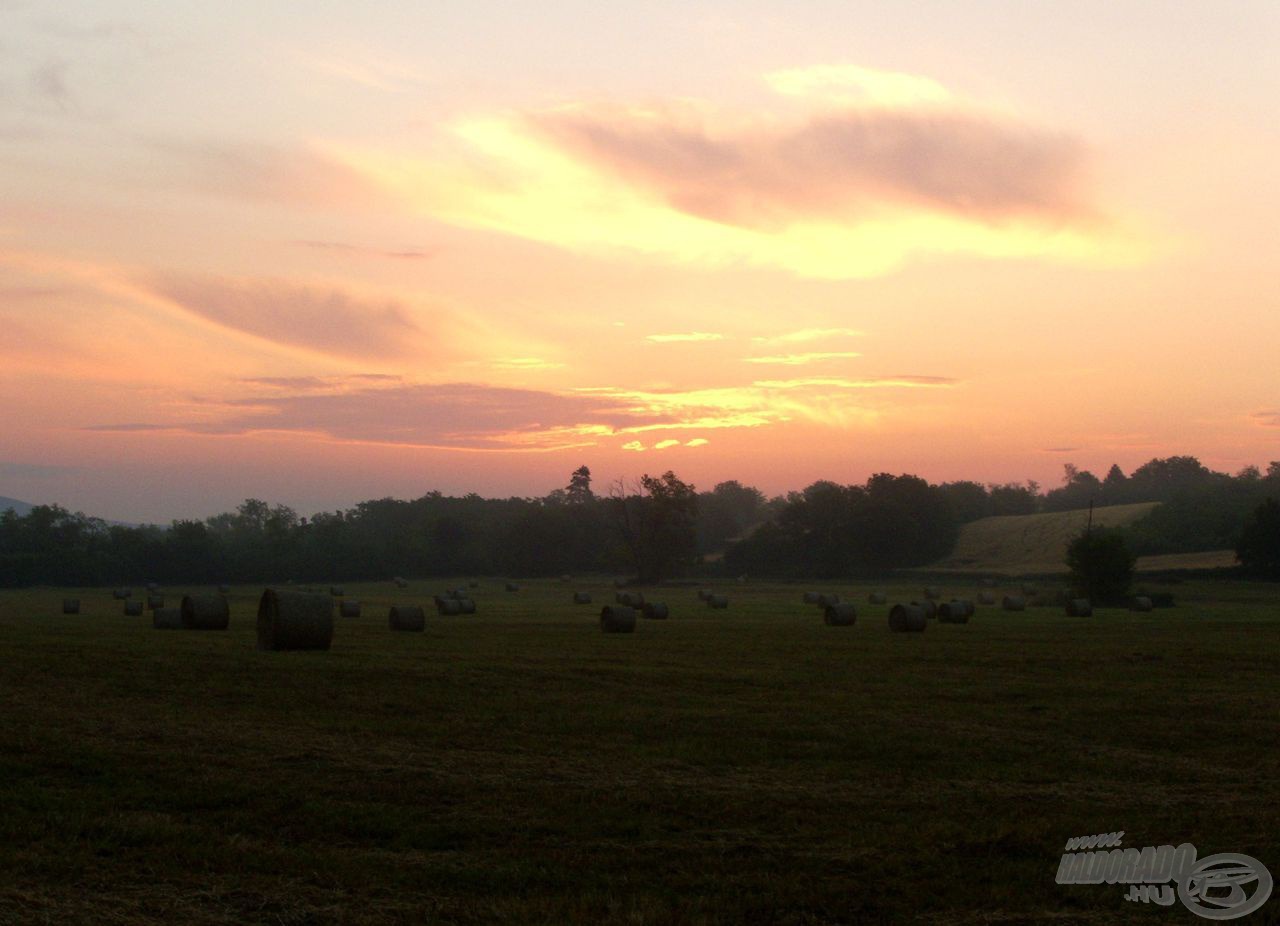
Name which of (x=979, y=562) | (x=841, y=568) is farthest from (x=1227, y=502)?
(x=841, y=568)

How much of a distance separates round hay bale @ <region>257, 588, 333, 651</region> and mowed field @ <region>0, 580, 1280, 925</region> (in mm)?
2160

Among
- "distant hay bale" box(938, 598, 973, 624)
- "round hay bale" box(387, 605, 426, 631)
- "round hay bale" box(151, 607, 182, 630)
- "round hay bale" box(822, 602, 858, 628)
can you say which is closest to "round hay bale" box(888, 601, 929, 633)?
"round hay bale" box(822, 602, 858, 628)

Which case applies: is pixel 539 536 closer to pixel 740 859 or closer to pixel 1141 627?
pixel 1141 627

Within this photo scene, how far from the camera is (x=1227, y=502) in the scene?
424 feet

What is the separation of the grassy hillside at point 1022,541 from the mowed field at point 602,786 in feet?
305

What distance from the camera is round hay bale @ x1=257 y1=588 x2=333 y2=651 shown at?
28.8 metres

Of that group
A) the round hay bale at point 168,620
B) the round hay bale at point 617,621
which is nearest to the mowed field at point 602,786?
the round hay bale at point 168,620

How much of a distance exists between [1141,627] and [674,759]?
117ft

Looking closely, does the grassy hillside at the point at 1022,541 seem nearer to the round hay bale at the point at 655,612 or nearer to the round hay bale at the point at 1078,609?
the round hay bale at the point at 1078,609

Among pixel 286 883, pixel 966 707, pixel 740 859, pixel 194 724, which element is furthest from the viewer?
pixel 966 707

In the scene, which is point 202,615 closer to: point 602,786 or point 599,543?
point 602,786

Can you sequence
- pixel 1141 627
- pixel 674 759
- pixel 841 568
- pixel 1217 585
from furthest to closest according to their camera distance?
pixel 841 568
pixel 1217 585
pixel 1141 627
pixel 674 759

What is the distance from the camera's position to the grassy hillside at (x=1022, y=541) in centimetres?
12044

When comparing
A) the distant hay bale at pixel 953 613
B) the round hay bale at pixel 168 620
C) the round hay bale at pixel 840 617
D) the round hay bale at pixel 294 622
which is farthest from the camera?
the distant hay bale at pixel 953 613
